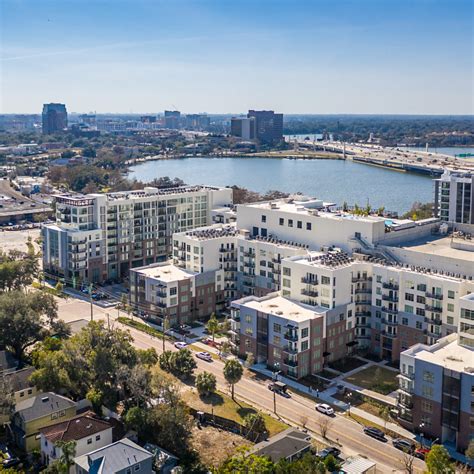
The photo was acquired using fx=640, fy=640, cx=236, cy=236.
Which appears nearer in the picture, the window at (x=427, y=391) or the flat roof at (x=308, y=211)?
the window at (x=427, y=391)

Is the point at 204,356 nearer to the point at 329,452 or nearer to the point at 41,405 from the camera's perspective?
the point at 41,405

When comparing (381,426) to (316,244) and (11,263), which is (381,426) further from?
(11,263)

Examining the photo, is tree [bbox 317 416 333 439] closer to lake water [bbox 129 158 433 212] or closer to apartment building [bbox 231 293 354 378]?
apartment building [bbox 231 293 354 378]

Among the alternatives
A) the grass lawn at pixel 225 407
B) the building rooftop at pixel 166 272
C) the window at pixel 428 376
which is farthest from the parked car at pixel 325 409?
the building rooftop at pixel 166 272

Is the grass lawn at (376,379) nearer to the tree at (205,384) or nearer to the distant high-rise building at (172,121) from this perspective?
the tree at (205,384)

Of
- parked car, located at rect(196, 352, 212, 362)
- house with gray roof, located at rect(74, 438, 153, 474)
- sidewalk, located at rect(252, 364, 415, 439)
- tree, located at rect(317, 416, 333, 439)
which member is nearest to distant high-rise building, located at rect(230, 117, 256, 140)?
parked car, located at rect(196, 352, 212, 362)

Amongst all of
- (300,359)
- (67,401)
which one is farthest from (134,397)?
(300,359)
